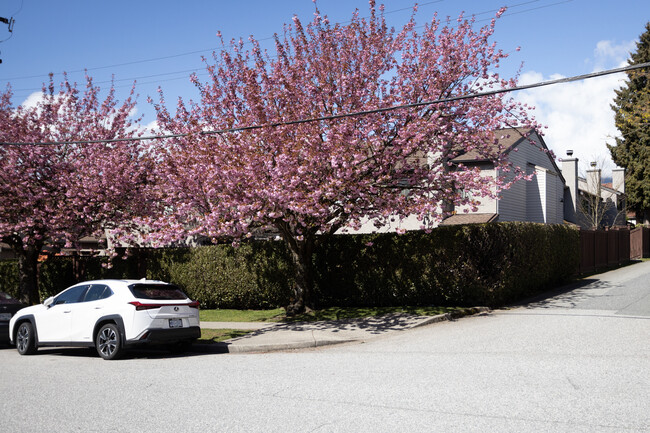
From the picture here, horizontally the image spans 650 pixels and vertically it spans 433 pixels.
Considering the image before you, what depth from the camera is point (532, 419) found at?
5.72 metres

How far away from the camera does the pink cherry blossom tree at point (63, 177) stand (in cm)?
1909

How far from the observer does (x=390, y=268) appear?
1681cm

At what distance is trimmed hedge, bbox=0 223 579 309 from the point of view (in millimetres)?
15945

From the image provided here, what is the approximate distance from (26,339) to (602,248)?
2586cm

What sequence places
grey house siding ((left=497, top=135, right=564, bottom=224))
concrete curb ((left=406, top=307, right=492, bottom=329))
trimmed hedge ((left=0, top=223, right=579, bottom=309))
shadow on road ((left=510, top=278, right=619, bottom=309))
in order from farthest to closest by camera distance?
1. grey house siding ((left=497, top=135, right=564, bottom=224))
2. shadow on road ((left=510, top=278, right=619, bottom=309))
3. trimmed hedge ((left=0, top=223, right=579, bottom=309))
4. concrete curb ((left=406, top=307, right=492, bottom=329))

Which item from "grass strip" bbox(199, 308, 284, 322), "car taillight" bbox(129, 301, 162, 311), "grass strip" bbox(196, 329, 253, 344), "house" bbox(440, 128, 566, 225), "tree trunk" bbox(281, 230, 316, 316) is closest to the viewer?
"car taillight" bbox(129, 301, 162, 311)

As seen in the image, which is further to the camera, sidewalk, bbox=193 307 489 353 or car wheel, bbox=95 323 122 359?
sidewalk, bbox=193 307 489 353

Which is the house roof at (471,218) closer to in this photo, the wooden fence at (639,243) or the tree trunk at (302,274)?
the wooden fence at (639,243)

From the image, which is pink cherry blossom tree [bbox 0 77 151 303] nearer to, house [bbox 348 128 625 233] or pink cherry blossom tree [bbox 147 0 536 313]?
pink cherry blossom tree [bbox 147 0 536 313]

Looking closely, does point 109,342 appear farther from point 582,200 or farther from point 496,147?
point 582,200

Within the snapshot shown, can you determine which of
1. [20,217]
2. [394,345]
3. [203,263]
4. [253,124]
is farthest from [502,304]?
[20,217]

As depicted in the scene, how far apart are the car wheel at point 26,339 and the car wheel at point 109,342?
7.49ft

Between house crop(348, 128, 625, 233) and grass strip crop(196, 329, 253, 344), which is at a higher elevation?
house crop(348, 128, 625, 233)

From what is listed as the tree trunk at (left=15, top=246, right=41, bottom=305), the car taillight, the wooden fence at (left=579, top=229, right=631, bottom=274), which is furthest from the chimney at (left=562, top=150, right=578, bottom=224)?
the car taillight
